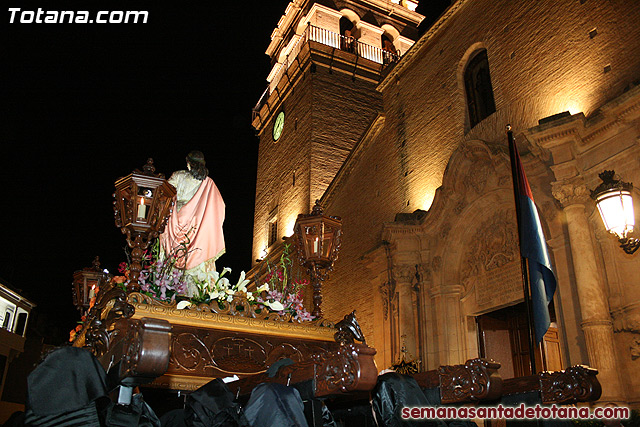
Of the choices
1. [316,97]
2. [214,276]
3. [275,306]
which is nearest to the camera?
[275,306]

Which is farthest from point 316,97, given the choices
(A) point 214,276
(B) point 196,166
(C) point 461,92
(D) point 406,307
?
(A) point 214,276

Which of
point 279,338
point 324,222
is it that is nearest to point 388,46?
point 324,222

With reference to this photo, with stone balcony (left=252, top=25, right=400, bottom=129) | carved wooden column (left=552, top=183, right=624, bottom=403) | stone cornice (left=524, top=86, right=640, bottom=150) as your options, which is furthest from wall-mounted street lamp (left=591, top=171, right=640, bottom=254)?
stone balcony (left=252, top=25, right=400, bottom=129)

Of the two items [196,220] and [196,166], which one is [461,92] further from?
[196,220]

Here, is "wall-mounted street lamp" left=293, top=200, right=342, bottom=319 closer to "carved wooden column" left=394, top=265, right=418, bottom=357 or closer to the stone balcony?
"carved wooden column" left=394, top=265, right=418, bottom=357

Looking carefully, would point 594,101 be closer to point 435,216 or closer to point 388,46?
point 435,216

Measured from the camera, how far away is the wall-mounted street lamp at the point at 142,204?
5.15m

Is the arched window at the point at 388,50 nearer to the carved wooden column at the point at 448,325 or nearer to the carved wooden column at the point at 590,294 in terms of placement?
the carved wooden column at the point at 448,325

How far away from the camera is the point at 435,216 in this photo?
11.5 meters

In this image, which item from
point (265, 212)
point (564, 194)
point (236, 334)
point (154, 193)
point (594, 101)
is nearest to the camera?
point (236, 334)

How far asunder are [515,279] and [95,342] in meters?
7.99

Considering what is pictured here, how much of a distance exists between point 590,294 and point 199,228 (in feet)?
17.4

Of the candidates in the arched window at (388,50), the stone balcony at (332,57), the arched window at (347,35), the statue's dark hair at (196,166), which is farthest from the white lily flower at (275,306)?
the arched window at (388,50)

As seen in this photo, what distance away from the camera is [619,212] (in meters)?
6.78
